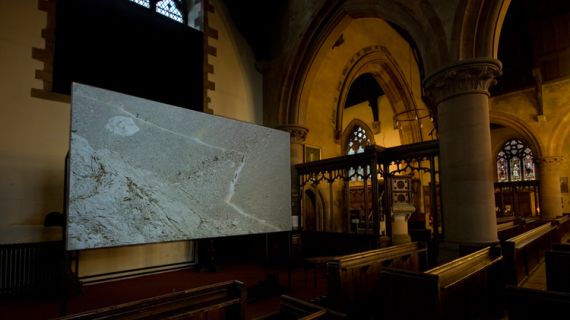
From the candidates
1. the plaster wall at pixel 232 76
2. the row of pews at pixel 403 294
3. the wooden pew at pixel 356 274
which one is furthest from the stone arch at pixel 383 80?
the row of pews at pixel 403 294

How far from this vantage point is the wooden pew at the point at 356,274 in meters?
2.92

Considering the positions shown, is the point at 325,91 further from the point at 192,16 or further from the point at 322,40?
the point at 192,16

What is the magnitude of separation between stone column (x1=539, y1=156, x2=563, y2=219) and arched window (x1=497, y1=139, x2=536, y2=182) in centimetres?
435

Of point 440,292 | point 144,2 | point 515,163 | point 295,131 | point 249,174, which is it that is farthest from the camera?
point 515,163

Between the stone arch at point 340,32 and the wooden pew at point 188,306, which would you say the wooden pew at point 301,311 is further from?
the stone arch at point 340,32

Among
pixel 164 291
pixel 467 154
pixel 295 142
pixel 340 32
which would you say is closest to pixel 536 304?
pixel 467 154

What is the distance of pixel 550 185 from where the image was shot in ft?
40.1

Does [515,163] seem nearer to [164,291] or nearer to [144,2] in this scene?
[144,2]

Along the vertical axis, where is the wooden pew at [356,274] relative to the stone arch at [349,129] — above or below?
below

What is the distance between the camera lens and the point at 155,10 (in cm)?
650

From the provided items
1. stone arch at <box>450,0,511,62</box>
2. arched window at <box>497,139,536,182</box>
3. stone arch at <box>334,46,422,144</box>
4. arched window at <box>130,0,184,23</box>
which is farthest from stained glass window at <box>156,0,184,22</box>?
arched window at <box>497,139,536,182</box>

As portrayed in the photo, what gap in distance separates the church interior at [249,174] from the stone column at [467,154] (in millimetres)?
19

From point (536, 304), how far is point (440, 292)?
541mm

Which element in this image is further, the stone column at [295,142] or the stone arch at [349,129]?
the stone arch at [349,129]
